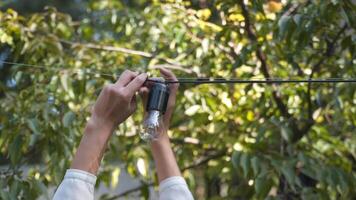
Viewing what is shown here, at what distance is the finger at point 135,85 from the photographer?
117cm

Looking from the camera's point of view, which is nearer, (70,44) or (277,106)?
(277,106)

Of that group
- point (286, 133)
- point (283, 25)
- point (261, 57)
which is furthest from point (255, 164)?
point (261, 57)

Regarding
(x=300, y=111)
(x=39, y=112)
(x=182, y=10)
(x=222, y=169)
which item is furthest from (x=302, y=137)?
(x=39, y=112)

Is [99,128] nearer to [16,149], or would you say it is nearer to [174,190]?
[174,190]

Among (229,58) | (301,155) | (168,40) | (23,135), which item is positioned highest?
(168,40)

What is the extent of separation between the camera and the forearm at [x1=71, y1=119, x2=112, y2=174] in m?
1.13

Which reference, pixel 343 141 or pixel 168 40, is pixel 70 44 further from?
pixel 343 141

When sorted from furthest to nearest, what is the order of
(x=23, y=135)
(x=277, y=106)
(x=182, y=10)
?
(x=182, y=10), (x=277, y=106), (x=23, y=135)

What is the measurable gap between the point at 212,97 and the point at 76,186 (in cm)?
144

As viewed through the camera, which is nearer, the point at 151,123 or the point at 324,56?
the point at 151,123

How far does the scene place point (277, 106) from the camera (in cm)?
243

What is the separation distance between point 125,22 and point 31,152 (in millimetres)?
891

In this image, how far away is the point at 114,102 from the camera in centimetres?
115

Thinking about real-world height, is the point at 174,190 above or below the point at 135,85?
below
